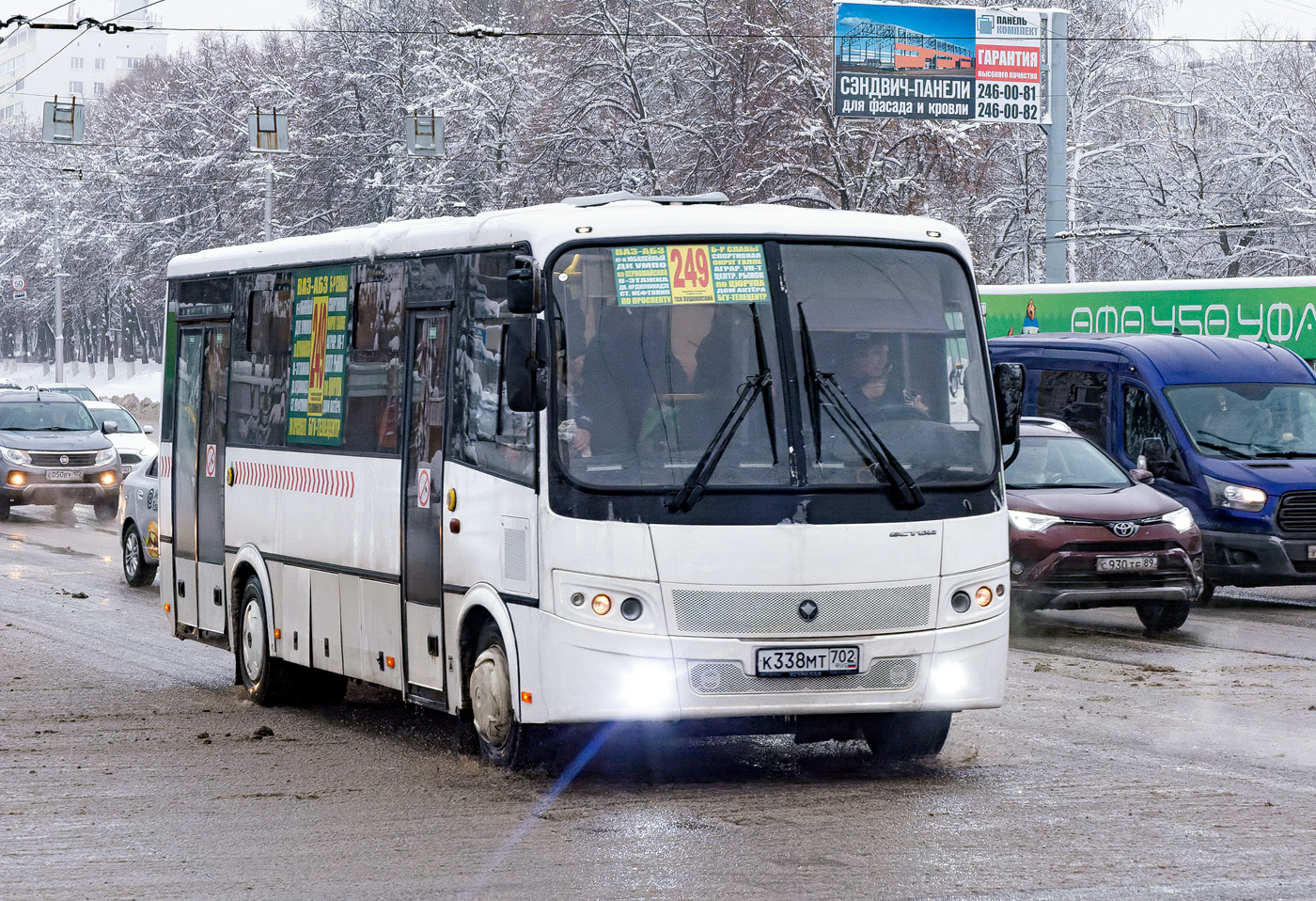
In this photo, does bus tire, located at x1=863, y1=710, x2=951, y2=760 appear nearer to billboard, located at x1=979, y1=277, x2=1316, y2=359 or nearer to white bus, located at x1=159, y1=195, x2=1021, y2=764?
white bus, located at x1=159, y1=195, x2=1021, y2=764

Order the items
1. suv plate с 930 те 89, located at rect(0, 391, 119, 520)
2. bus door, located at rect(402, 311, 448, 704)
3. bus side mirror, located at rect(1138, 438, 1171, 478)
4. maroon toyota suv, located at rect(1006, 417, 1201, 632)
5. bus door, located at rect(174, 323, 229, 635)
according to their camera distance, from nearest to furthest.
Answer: bus door, located at rect(402, 311, 448, 704) < bus door, located at rect(174, 323, 229, 635) < maroon toyota suv, located at rect(1006, 417, 1201, 632) < bus side mirror, located at rect(1138, 438, 1171, 478) < suv plate с 930 те 89, located at rect(0, 391, 119, 520)

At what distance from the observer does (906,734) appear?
30.6ft

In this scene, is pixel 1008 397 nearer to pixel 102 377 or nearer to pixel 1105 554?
pixel 1105 554

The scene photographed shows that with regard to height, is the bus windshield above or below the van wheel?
above

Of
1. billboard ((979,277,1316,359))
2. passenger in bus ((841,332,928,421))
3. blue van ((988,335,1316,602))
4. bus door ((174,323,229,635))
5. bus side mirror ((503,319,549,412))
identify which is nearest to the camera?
bus side mirror ((503,319,549,412))

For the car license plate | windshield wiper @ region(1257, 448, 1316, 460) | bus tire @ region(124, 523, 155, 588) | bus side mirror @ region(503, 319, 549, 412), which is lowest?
bus tire @ region(124, 523, 155, 588)

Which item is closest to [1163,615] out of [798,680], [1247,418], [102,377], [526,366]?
[1247,418]

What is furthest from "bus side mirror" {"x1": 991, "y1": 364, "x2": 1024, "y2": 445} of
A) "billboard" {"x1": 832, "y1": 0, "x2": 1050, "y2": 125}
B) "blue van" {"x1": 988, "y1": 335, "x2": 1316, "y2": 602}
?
"billboard" {"x1": 832, "y1": 0, "x2": 1050, "y2": 125}

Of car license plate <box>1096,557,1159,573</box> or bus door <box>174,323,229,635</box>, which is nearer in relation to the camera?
bus door <box>174,323,229,635</box>

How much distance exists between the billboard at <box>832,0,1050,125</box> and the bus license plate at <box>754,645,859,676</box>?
2490 cm

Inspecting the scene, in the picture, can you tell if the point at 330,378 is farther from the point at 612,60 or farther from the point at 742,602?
the point at 612,60

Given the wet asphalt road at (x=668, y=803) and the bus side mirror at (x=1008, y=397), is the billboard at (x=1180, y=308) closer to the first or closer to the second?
the wet asphalt road at (x=668, y=803)

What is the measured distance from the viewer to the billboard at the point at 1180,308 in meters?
23.9

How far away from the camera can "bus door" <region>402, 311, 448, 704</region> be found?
9453 millimetres
